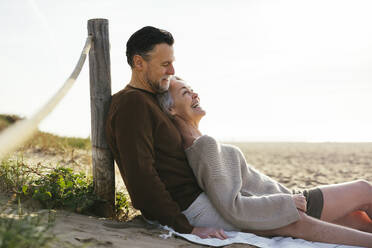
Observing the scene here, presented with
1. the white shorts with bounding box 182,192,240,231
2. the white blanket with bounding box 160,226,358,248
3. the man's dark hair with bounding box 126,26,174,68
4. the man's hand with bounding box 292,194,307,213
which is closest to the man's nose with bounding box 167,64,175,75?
the man's dark hair with bounding box 126,26,174,68

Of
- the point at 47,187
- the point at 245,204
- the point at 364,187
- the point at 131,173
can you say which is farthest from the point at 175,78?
the point at 364,187

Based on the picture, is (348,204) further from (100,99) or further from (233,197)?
(100,99)

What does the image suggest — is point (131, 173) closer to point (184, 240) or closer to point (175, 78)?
point (184, 240)

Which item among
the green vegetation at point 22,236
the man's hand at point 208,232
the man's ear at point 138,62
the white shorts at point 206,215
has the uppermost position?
the man's ear at point 138,62

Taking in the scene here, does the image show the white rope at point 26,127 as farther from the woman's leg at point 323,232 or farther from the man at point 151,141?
the woman's leg at point 323,232

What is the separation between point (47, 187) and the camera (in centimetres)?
352

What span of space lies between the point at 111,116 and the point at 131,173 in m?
0.57

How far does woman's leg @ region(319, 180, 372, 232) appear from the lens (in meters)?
3.39

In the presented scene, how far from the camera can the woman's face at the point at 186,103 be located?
339 cm

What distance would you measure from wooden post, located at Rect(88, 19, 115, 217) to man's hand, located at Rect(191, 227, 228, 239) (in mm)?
1045

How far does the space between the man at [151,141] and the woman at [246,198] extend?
0.11 metres

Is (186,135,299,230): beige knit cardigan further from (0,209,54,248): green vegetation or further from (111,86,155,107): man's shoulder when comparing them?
(0,209,54,248): green vegetation

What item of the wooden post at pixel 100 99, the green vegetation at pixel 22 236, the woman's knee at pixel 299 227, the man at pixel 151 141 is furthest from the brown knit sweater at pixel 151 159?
the green vegetation at pixel 22 236

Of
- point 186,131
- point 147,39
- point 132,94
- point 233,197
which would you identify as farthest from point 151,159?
point 147,39
